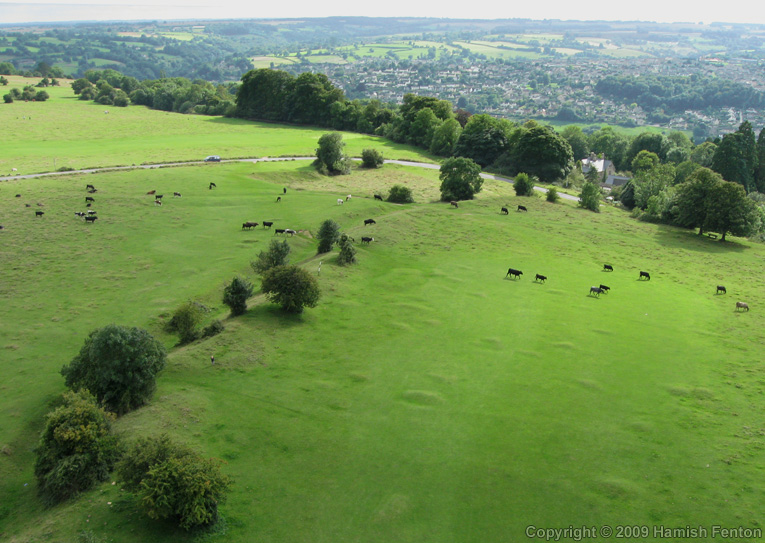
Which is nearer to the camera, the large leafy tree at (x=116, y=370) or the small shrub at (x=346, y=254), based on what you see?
the large leafy tree at (x=116, y=370)

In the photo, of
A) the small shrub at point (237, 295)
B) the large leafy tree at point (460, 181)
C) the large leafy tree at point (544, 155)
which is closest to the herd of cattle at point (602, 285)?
the small shrub at point (237, 295)

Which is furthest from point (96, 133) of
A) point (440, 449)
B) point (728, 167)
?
point (728, 167)

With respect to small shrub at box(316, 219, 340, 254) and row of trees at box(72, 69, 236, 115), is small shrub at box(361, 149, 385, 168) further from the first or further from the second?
row of trees at box(72, 69, 236, 115)

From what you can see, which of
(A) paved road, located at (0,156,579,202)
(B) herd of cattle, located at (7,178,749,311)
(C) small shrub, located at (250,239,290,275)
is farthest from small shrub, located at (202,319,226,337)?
(A) paved road, located at (0,156,579,202)

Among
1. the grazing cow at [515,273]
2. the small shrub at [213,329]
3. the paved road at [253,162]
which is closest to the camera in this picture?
the small shrub at [213,329]

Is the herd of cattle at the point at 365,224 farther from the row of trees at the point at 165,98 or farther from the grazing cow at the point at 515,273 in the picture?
the row of trees at the point at 165,98

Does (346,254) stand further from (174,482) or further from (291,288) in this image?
(174,482)
